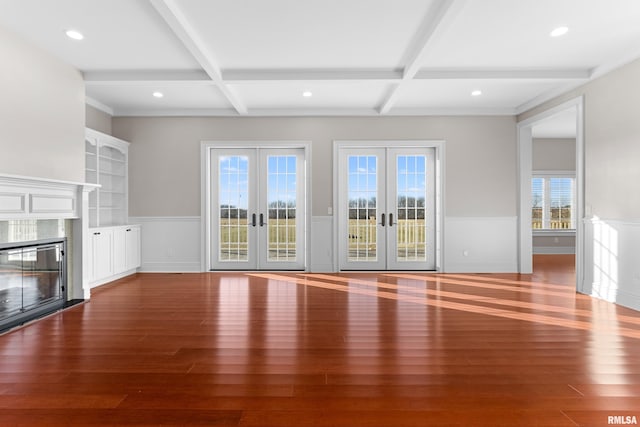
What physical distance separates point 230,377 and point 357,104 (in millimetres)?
5031

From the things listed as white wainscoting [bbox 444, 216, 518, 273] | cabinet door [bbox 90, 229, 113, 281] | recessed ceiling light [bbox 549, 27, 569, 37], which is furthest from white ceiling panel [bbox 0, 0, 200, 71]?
white wainscoting [bbox 444, 216, 518, 273]

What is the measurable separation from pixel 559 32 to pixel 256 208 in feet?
16.4

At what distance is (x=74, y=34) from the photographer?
3.87m

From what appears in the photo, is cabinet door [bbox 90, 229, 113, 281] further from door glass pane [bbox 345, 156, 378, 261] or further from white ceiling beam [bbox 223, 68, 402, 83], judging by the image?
door glass pane [bbox 345, 156, 378, 261]

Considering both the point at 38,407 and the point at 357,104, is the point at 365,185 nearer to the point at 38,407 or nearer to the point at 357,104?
the point at 357,104

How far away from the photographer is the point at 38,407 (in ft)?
6.96

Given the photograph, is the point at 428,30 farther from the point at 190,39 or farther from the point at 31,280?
the point at 31,280

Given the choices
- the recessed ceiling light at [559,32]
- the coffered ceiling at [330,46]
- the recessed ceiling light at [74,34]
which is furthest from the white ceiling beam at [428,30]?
the recessed ceiling light at [74,34]

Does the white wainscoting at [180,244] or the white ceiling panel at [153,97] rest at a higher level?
the white ceiling panel at [153,97]

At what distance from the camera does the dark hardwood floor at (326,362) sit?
206cm

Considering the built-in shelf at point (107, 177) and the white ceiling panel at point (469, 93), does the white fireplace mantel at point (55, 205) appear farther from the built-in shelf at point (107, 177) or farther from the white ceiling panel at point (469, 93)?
the white ceiling panel at point (469, 93)

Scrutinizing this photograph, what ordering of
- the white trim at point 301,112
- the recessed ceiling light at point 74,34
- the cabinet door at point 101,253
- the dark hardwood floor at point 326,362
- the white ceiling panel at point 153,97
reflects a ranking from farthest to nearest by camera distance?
the white trim at point 301,112, the white ceiling panel at point 153,97, the cabinet door at point 101,253, the recessed ceiling light at point 74,34, the dark hardwood floor at point 326,362

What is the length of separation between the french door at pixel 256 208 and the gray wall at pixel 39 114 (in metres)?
2.45

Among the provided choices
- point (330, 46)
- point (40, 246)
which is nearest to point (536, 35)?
point (330, 46)
